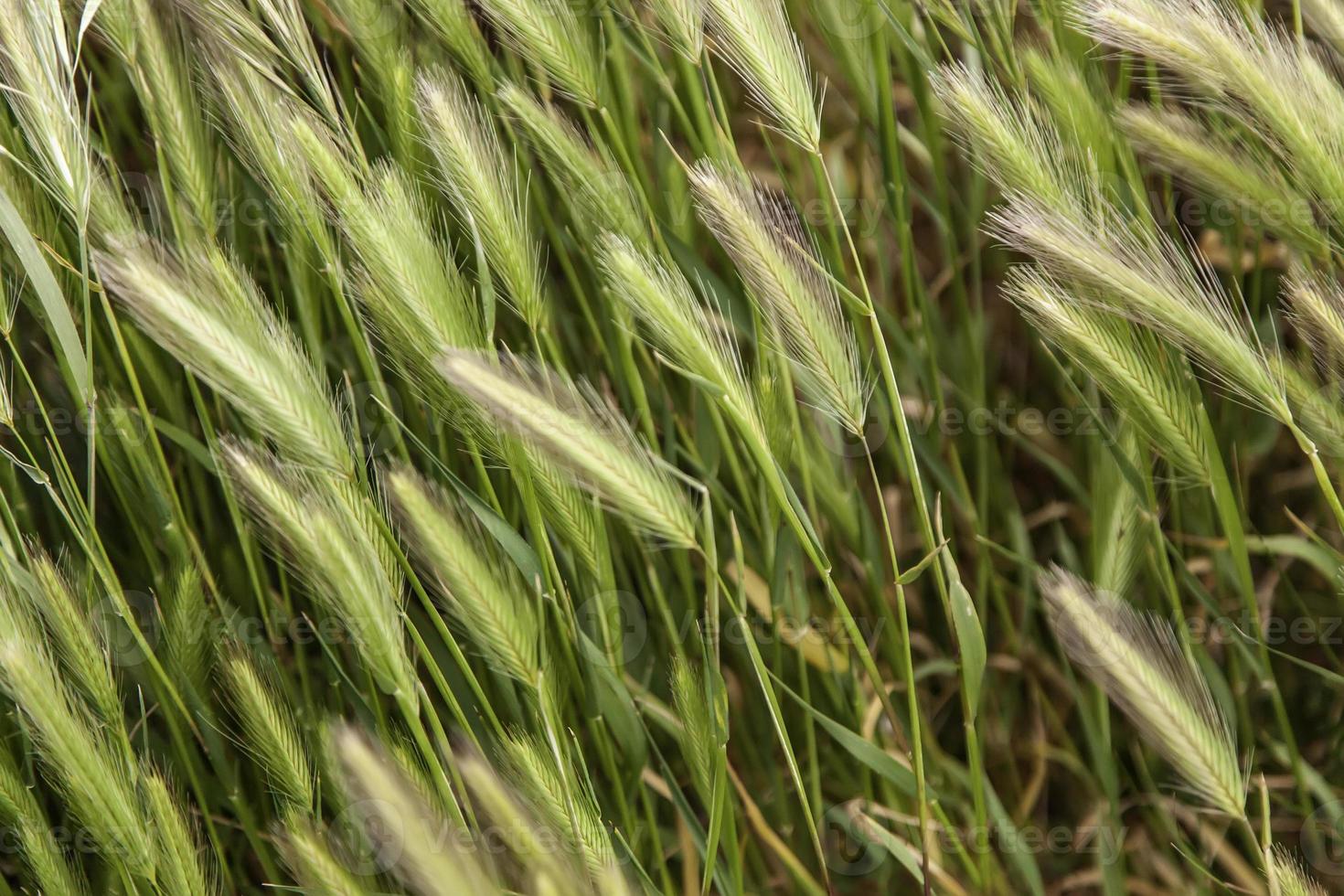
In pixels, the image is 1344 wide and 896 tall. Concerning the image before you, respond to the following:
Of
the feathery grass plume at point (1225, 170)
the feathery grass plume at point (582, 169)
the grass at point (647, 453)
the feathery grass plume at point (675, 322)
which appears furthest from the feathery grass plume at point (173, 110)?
the feathery grass plume at point (1225, 170)

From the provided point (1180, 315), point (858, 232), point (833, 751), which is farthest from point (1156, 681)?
point (858, 232)

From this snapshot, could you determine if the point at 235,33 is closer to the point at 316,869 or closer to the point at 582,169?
the point at 582,169

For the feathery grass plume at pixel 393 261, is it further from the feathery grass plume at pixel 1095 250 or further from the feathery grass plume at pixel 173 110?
the feathery grass plume at pixel 1095 250

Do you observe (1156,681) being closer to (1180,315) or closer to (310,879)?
(1180,315)

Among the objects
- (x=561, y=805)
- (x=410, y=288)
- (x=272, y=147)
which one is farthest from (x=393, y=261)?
(x=561, y=805)

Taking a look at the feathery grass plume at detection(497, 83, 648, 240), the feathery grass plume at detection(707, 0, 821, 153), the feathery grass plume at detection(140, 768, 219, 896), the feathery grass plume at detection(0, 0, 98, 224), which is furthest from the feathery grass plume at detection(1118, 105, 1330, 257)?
the feathery grass plume at detection(140, 768, 219, 896)

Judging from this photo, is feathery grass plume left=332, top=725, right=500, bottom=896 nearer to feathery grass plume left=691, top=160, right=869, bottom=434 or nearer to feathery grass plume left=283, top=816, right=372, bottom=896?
feathery grass plume left=283, top=816, right=372, bottom=896
